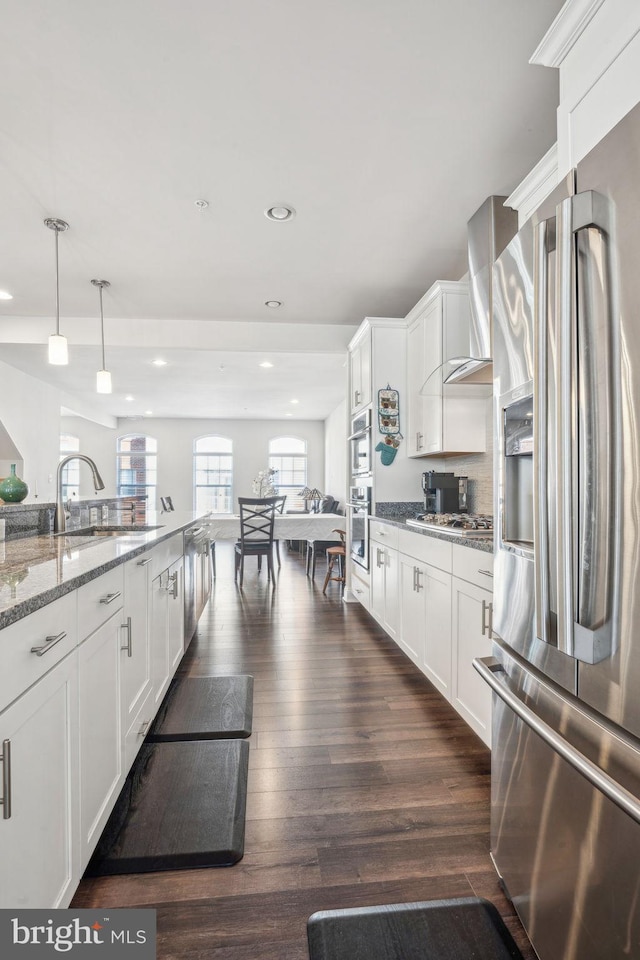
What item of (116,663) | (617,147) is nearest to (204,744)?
(116,663)

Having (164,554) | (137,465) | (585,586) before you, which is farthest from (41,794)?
(137,465)

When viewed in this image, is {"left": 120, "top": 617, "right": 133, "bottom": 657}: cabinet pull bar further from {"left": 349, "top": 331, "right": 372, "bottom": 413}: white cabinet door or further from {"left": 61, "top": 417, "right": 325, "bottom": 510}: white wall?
{"left": 61, "top": 417, "right": 325, "bottom": 510}: white wall

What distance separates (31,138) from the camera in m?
2.13

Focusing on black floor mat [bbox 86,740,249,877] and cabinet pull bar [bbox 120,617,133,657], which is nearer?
black floor mat [bbox 86,740,249,877]

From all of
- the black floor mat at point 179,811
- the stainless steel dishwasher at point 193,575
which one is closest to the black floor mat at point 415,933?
the black floor mat at point 179,811

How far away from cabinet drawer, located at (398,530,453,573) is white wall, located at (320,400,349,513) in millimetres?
5387

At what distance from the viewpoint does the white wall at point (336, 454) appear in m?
9.01

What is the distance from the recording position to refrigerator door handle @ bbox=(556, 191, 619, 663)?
901 millimetres

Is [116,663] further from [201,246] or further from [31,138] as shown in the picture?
[201,246]

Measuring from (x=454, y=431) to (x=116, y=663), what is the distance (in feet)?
8.10

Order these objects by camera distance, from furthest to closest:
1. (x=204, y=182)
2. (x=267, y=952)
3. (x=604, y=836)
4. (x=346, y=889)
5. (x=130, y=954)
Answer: (x=204, y=182) < (x=346, y=889) < (x=267, y=952) < (x=130, y=954) < (x=604, y=836)

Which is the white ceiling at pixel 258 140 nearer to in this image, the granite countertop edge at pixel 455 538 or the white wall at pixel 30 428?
the granite countertop edge at pixel 455 538

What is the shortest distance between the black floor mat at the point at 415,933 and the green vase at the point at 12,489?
7.50ft

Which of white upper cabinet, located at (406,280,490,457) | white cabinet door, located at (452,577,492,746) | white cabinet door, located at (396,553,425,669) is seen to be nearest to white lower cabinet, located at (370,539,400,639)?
white cabinet door, located at (396,553,425,669)
